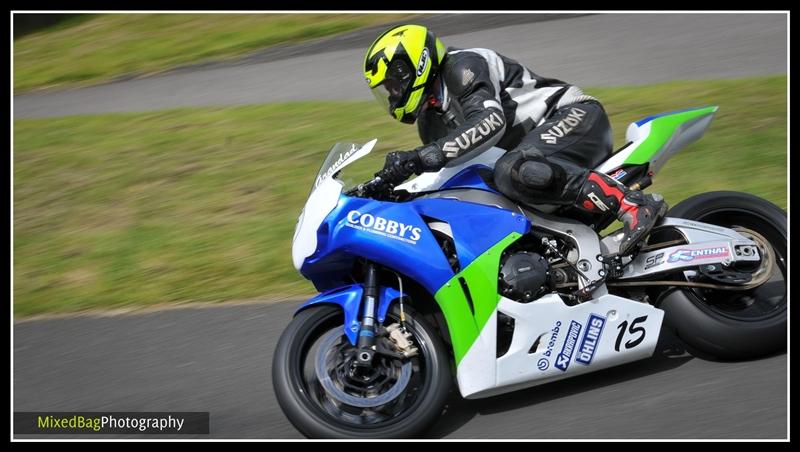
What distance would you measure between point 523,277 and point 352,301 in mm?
807

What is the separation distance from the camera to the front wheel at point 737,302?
5.02 metres

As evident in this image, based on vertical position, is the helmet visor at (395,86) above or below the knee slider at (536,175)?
above

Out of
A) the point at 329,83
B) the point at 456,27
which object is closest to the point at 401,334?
the point at 329,83

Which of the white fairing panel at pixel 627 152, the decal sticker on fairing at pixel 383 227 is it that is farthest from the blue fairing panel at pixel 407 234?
the white fairing panel at pixel 627 152

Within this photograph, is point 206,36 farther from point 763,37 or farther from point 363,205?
point 363,205

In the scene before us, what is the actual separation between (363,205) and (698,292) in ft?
5.79

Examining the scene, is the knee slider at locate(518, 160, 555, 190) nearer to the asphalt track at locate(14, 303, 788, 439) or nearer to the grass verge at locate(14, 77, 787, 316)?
the asphalt track at locate(14, 303, 788, 439)

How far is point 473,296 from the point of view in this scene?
4836mm

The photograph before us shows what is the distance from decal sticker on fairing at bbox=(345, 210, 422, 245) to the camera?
4.84 meters

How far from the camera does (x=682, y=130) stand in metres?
5.45

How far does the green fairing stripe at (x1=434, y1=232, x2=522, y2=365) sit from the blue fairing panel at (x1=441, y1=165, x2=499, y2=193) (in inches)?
19.0

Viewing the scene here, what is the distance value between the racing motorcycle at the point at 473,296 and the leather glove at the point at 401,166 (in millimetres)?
115

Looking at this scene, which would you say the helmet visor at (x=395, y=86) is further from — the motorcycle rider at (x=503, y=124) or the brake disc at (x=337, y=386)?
the brake disc at (x=337, y=386)

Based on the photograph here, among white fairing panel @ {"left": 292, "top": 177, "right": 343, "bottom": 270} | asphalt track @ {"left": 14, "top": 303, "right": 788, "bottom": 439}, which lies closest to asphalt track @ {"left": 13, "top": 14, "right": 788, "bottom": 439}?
asphalt track @ {"left": 14, "top": 303, "right": 788, "bottom": 439}
